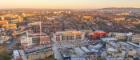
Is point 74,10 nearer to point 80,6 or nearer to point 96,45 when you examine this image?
point 80,6

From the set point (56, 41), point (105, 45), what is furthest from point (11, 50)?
point (105, 45)

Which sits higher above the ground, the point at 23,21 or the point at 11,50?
the point at 23,21

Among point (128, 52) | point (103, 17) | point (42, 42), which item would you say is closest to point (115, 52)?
point (128, 52)

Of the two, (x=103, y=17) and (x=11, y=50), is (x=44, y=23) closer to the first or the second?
(x=11, y=50)

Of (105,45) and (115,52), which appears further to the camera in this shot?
(105,45)

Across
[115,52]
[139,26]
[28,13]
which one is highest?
[28,13]

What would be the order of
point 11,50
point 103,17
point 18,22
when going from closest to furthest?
1. point 11,50
2. point 18,22
3. point 103,17

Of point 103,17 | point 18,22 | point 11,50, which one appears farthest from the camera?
point 103,17
